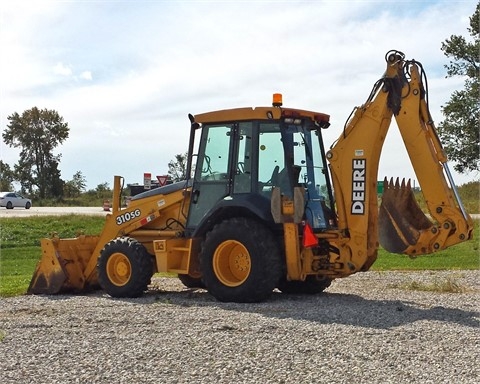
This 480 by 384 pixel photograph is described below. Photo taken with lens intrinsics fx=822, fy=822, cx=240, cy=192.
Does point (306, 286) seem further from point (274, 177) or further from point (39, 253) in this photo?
point (39, 253)

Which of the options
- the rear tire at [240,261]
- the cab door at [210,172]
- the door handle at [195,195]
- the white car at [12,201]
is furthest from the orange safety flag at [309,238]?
the white car at [12,201]

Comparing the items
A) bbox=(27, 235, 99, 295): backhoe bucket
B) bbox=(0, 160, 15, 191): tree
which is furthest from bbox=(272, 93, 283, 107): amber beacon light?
bbox=(0, 160, 15, 191): tree

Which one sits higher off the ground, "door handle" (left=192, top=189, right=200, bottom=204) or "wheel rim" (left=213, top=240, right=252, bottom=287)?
"door handle" (left=192, top=189, right=200, bottom=204)

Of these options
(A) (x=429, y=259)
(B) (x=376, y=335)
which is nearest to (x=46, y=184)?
(A) (x=429, y=259)

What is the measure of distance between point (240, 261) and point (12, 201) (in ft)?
157

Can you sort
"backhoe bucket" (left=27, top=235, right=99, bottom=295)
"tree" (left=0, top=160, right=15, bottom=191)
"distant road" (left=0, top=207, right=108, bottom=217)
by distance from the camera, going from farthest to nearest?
"tree" (left=0, top=160, right=15, bottom=191)
"distant road" (left=0, top=207, right=108, bottom=217)
"backhoe bucket" (left=27, top=235, right=99, bottom=295)

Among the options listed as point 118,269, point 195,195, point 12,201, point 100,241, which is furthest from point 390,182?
point 12,201

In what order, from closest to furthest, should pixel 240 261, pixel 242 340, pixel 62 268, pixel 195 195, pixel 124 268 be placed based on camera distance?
1. pixel 242 340
2. pixel 240 261
3. pixel 195 195
4. pixel 124 268
5. pixel 62 268

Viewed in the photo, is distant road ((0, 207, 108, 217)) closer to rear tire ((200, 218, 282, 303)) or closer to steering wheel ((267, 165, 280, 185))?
rear tire ((200, 218, 282, 303))

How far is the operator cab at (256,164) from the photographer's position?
40.5 ft

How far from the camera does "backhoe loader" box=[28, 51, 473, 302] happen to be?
11727 millimetres

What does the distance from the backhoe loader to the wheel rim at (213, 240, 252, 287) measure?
2 cm

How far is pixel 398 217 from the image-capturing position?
11961mm

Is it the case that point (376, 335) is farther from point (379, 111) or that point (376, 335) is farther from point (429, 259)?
point (429, 259)
